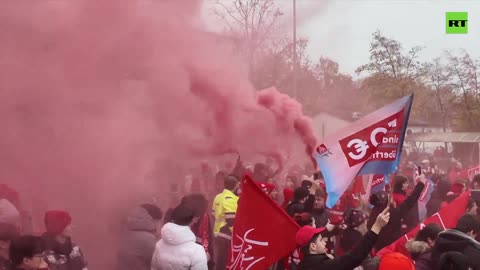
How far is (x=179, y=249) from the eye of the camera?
18.7 ft

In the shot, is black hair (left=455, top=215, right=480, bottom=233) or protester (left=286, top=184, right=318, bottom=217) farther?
protester (left=286, top=184, right=318, bottom=217)

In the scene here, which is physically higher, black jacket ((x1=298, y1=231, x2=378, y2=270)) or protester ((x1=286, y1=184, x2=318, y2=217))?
black jacket ((x1=298, y1=231, x2=378, y2=270))

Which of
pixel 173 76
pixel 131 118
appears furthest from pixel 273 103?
pixel 131 118

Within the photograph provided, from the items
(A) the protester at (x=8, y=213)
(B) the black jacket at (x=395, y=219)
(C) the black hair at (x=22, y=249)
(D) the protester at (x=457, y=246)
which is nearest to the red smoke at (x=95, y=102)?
(A) the protester at (x=8, y=213)

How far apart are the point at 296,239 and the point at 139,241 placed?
7.43ft

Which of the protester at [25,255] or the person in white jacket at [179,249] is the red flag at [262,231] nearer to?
the person in white jacket at [179,249]

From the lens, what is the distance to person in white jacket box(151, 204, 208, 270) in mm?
5637

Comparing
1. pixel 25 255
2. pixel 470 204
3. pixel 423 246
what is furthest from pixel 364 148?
pixel 25 255

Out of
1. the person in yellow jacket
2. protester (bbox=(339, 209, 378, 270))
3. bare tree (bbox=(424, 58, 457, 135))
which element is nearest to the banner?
protester (bbox=(339, 209, 378, 270))

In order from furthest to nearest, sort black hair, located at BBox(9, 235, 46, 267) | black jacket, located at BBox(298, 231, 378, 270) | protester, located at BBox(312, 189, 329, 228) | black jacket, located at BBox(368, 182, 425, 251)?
protester, located at BBox(312, 189, 329, 228) < black jacket, located at BBox(368, 182, 425, 251) < black hair, located at BBox(9, 235, 46, 267) < black jacket, located at BBox(298, 231, 378, 270)

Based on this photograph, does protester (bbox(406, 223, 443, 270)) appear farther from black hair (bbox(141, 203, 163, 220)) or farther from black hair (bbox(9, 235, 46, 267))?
black hair (bbox(9, 235, 46, 267))

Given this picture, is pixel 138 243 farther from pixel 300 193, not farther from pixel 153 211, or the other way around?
pixel 300 193

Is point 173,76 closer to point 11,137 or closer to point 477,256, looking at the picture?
point 11,137

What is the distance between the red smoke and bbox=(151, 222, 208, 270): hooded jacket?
3.86 meters
